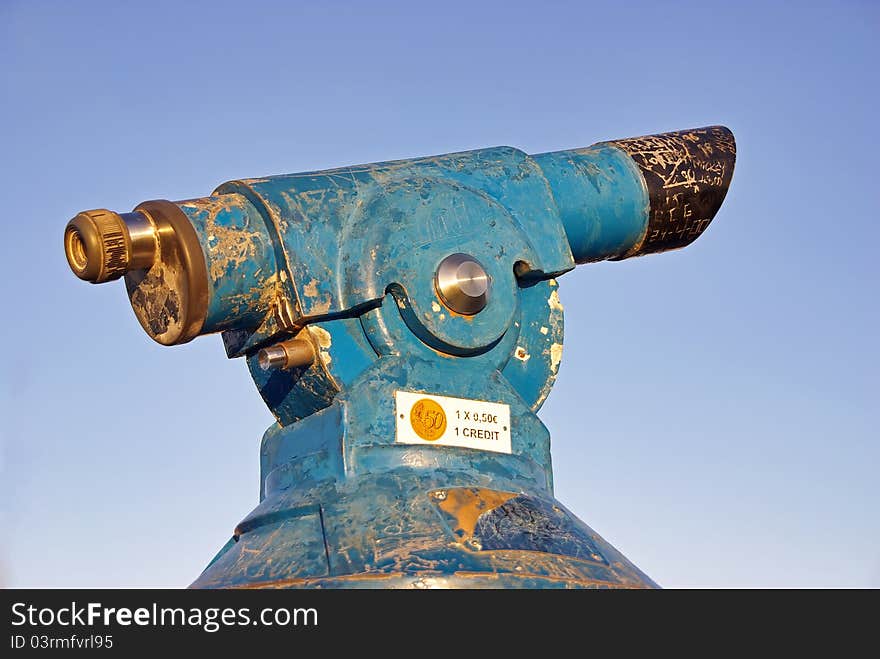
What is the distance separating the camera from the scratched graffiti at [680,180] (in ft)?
21.4

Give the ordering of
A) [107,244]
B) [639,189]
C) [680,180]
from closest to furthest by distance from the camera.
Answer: [107,244] < [639,189] < [680,180]

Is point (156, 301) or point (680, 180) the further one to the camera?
point (680, 180)

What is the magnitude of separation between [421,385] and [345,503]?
533 mm

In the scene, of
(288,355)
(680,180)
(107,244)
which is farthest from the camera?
(680,180)

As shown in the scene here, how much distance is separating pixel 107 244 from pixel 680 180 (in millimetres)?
2528

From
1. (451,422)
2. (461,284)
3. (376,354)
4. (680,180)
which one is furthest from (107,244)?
(680,180)

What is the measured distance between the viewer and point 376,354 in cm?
557

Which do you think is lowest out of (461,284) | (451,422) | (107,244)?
(451,422)

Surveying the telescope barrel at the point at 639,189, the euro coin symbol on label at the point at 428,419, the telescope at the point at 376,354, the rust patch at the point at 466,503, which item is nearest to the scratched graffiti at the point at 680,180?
the telescope barrel at the point at 639,189

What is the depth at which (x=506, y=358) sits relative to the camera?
586cm

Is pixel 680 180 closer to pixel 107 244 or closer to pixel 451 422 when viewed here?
pixel 451 422
